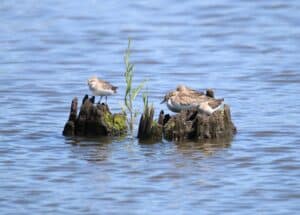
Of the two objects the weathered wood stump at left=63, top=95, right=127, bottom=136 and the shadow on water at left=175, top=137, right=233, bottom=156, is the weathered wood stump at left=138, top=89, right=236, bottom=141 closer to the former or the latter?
the shadow on water at left=175, top=137, right=233, bottom=156

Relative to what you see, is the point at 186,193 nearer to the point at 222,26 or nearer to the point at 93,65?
the point at 93,65

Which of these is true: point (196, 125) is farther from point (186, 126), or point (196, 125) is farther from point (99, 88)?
point (99, 88)

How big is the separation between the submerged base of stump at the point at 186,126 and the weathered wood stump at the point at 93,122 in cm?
46

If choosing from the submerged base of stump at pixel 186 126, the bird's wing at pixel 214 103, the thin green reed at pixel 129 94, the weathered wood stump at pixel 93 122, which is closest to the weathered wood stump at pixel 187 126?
the submerged base of stump at pixel 186 126

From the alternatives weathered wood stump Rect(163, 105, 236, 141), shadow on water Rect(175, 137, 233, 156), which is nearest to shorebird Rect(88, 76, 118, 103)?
weathered wood stump Rect(163, 105, 236, 141)

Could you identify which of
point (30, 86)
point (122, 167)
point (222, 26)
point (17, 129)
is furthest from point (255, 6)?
point (122, 167)

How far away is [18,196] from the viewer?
15.2 meters

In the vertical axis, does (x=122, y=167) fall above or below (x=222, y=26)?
below

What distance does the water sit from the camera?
1523cm

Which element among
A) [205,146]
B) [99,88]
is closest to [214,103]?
[205,146]

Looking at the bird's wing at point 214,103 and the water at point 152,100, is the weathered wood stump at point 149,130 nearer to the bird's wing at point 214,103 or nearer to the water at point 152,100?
the water at point 152,100

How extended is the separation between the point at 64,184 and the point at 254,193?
8.99 feet

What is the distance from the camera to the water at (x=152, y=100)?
15.2 meters

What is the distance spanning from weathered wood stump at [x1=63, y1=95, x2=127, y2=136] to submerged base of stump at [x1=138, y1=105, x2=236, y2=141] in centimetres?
46
